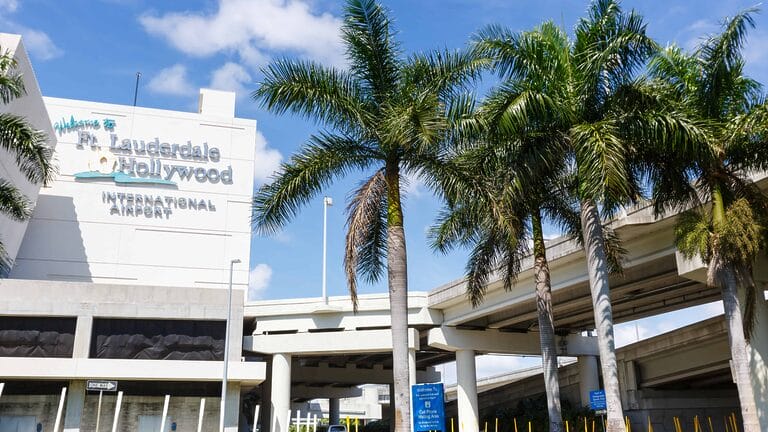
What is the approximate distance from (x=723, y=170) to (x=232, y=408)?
2515cm

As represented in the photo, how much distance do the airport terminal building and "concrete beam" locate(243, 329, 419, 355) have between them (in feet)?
0.27

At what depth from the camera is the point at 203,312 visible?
35219 millimetres

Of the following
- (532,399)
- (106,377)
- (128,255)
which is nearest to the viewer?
(106,377)

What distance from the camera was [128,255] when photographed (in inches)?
1955

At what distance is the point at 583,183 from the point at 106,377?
970 inches

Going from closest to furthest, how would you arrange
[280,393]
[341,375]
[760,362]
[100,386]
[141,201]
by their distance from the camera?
[760,362] → [100,386] → [280,393] → [141,201] → [341,375]

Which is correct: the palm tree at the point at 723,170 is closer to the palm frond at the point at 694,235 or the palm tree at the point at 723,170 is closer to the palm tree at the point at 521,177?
the palm frond at the point at 694,235

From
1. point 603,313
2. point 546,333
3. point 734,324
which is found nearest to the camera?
point 734,324

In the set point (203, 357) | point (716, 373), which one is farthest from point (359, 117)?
point (716, 373)

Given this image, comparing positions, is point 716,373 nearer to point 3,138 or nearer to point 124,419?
point 124,419

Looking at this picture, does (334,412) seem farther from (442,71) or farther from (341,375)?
(442,71)

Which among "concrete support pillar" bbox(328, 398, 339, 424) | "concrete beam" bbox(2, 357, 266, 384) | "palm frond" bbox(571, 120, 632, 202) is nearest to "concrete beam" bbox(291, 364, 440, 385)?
"concrete beam" bbox(2, 357, 266, 384)

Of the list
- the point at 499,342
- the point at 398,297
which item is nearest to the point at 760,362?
the point at 398,297

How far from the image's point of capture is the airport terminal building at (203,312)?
32781mm
